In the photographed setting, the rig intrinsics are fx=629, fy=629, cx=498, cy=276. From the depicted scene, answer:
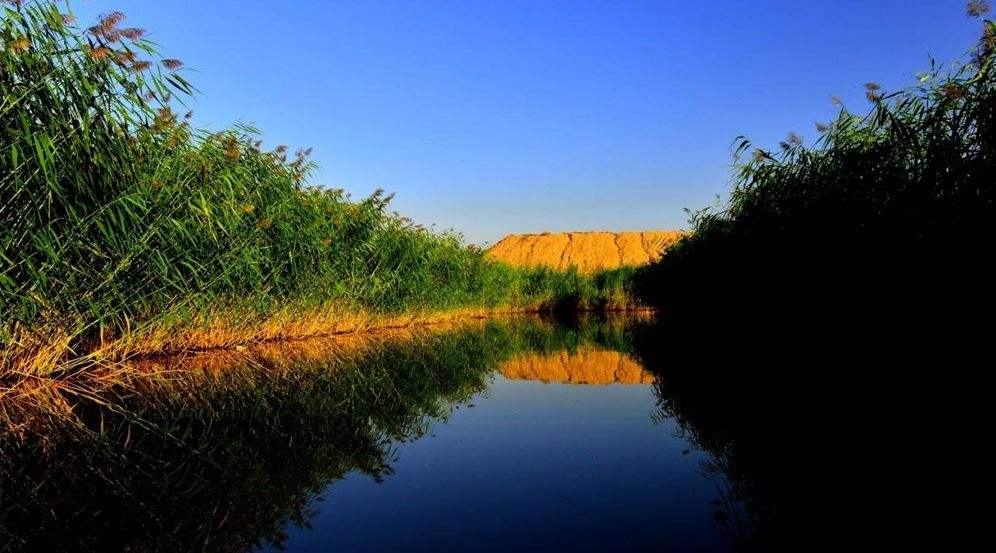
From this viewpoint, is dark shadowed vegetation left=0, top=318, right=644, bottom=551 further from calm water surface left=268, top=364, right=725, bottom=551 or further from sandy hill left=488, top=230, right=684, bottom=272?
sandy hill left=488, top=230, right=684, bottom=272

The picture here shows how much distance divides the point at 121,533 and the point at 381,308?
13.4 meters

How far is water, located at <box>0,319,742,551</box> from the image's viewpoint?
275 centimetres

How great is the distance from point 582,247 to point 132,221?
98.7 metres

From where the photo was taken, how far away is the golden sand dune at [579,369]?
836 cm

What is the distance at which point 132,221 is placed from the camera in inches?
235

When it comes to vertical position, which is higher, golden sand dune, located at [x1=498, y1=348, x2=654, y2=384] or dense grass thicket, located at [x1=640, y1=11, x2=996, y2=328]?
dense grass thicket, located at [x1=640, y1=11, x2=996, y2=328]

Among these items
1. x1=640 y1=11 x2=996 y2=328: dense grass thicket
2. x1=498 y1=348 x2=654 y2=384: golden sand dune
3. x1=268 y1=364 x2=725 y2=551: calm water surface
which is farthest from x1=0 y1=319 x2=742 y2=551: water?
x1=640 y1=11 x2=996 y2=328: dense grass thicket

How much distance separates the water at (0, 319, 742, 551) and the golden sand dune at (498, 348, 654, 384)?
3.63 ft

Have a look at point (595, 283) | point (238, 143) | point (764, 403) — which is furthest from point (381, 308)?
point (595, 283)

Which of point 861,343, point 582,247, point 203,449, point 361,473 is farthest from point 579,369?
point 582,247

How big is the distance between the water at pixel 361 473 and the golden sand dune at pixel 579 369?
1.11 m

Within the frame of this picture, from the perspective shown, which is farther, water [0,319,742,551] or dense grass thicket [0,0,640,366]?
dense grass thicket [0,0,640,366]

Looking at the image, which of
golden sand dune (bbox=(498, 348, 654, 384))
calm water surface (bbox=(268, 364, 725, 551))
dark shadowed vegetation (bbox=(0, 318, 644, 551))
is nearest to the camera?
calm water surface (bbox=(268, 364, 725, 551))

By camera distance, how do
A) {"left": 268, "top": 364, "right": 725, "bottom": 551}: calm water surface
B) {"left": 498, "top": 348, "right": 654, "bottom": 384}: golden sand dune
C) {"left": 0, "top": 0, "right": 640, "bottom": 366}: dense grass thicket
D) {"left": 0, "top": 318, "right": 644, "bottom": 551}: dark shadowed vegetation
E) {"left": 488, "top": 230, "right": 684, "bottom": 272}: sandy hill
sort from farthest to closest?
{"left": 488, "top": 230, "right": 684, "bottom": 272}: sandy hill
{"left": 498, "top": 348, "right": 654, "bottom": 384}: golden sand dune
{"left": 0, "top": 0, "right": 640, "bottom": 366}: dense grass thicket
{"left": 0, "top": 318, "right": 644, "bottom": 551}: dark shadowed vegetation
{"left": 268, "top": 364, "right": 725, "bottom": 551}: calm water surface
